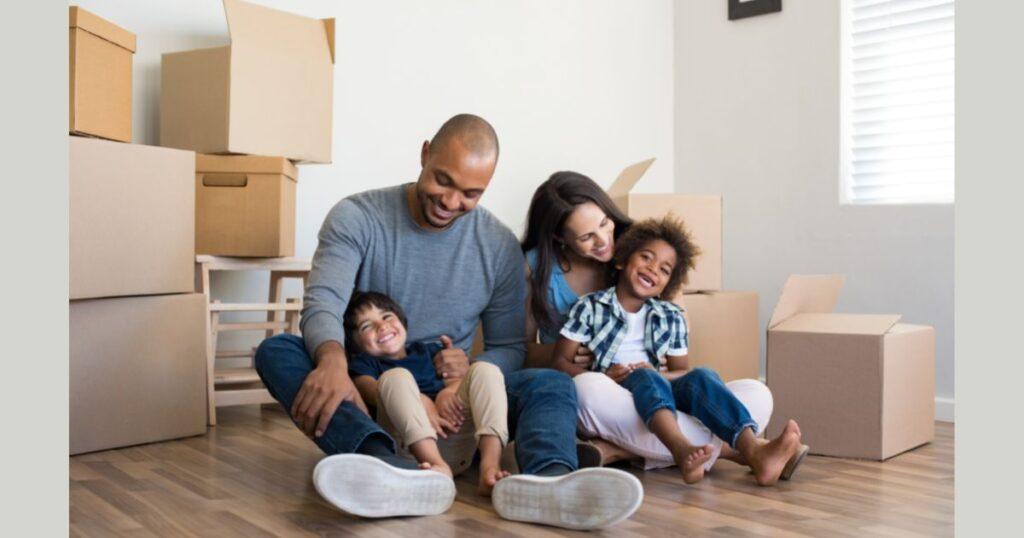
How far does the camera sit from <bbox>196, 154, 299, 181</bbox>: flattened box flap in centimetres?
265

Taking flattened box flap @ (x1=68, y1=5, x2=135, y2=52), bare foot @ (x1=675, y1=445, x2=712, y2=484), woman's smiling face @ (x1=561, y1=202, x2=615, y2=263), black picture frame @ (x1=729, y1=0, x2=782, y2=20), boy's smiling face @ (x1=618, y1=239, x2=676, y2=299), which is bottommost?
bare foot @ (x1=675, y1=445, x2=712, y2=484)

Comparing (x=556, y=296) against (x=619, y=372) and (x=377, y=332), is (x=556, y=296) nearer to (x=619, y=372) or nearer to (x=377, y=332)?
(x=619, y=372)

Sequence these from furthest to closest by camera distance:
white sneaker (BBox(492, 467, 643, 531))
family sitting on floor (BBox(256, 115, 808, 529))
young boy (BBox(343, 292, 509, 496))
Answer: young boy (BBox(343, 292, 509, 496)) < family sitting on floor (BBox(256, 115, 808, 529)) < white sneaker (BBox(492, 467, 643, 531))

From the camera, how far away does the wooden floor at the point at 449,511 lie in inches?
63.4

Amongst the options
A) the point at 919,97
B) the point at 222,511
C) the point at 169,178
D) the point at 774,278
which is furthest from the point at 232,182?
the point at 919,97

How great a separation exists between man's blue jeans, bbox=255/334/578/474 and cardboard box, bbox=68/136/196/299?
0.59m

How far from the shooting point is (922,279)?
311 cm

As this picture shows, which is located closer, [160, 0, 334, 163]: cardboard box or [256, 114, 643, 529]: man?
[256, 114, 643, 529]: man

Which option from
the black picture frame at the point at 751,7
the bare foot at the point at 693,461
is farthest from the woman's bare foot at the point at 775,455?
the black picture frame at the point at 751,7

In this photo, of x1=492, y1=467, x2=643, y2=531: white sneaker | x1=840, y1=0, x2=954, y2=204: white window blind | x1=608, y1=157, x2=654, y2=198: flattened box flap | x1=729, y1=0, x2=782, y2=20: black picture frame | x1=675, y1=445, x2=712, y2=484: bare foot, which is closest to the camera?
x1=492, y1=467, x2=643, y2=531: white sneaker

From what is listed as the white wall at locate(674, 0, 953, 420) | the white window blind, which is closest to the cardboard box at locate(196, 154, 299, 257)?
the white wall at locate(674, 0, 953, 420)

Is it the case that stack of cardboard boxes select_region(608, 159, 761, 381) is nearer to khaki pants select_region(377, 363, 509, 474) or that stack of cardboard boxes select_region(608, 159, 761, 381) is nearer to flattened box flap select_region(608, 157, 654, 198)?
flattened box flap select_region(608, 157, 654, 198)

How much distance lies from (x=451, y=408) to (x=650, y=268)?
54cm

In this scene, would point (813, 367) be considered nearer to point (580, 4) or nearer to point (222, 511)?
point (222, 511)
